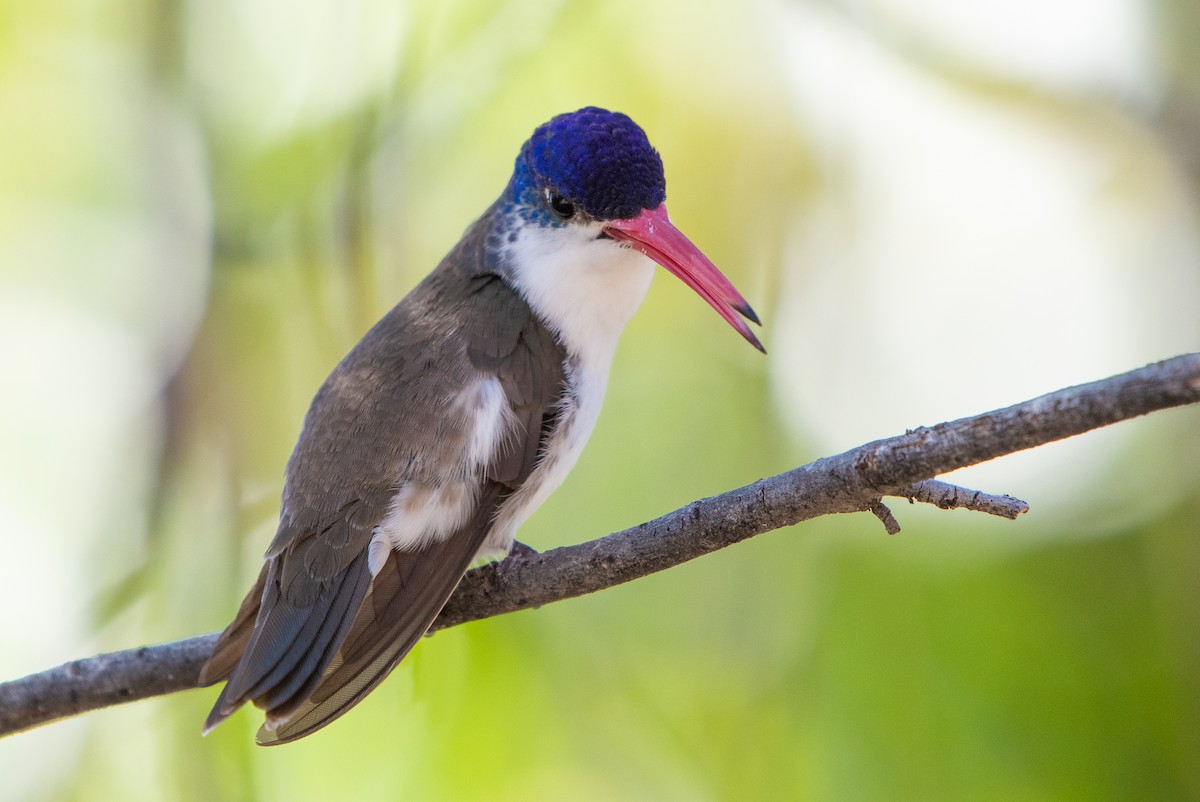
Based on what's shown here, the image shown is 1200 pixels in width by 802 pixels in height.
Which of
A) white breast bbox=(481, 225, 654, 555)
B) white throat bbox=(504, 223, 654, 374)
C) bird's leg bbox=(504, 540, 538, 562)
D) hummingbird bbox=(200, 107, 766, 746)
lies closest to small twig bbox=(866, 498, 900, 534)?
hummingbird bbox=(200, 107, 766, 746)

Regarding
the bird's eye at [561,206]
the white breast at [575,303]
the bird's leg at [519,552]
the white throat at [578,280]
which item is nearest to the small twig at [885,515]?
the bird's leg at [519,552]

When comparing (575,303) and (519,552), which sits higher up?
(575,303)

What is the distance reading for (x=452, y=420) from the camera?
3264 mm

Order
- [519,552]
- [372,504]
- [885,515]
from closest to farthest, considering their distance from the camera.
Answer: [885,515]
[372,504]
[519,552]

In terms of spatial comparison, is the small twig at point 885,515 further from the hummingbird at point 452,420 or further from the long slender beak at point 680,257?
the long slender beak at point 680,257

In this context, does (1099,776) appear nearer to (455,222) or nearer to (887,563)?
(887,563)

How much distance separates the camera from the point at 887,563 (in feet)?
13.5

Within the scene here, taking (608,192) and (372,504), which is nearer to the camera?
(372,504)

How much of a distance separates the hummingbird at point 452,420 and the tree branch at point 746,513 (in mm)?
157

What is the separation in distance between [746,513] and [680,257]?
1.22m

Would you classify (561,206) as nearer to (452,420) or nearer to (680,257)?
(680,257)

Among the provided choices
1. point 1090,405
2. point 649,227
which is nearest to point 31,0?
point 649,227

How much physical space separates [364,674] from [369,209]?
2405 mm

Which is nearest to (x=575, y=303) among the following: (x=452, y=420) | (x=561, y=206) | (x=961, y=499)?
(x=561, y=206)
